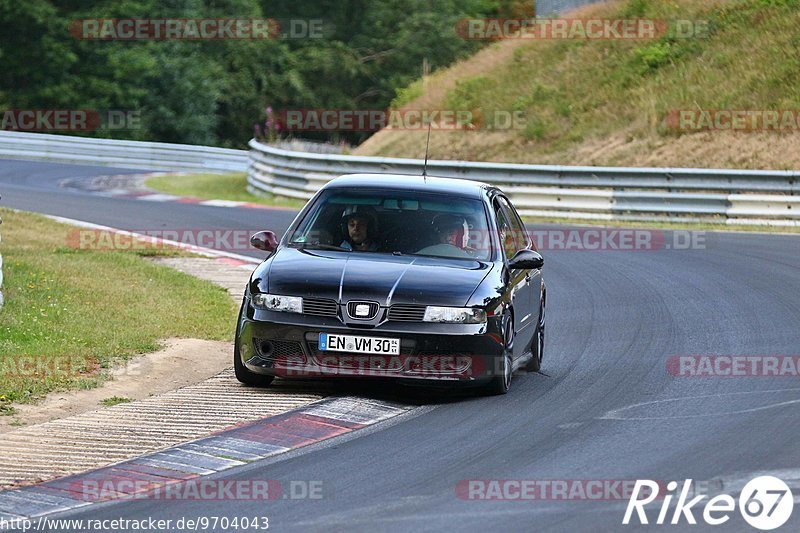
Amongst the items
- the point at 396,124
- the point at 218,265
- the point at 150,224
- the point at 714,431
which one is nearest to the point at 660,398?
the point at 714,431

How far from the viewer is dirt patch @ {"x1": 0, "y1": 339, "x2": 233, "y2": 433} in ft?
32.0

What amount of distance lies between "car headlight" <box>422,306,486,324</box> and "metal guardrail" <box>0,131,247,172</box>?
32898 mm

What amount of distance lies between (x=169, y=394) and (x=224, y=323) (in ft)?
12.0

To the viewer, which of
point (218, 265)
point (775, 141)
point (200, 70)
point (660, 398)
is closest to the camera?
point (660, 398)

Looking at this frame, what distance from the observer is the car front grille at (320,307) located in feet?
33.2

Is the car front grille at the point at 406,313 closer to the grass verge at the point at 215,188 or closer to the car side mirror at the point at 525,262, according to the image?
the car side mirror at the point at 525,262

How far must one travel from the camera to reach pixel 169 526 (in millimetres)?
6809

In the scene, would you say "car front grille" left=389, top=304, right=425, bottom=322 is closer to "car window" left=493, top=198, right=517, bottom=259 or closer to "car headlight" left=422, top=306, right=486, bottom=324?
"car headlight" left=422, top=306, right=486, bottom=324

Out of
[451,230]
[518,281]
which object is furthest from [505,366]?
[451,230]

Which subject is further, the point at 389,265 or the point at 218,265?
the point at 218,265

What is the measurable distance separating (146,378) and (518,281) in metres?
3.03

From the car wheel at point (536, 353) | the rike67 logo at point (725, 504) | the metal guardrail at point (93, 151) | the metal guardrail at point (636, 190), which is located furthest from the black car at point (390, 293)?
the metal guardrail at point (93, 151)

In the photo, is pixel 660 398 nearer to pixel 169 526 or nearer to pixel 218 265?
pixel 169 526

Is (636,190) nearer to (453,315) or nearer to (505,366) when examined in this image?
(505,366)
